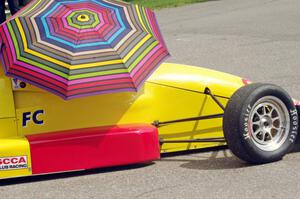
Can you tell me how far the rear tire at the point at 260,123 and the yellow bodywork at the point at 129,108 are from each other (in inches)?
16.2

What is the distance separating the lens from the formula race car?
5.18 metres

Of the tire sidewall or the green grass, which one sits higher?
the tire sidewall

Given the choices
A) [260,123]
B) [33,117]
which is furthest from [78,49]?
[260,123]

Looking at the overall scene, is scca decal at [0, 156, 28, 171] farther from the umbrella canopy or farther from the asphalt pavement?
the umbrella canopy

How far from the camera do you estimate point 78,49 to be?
195 inches

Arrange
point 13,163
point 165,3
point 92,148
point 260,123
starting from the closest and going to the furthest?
point 13,163
point 92,148
point 260,123
point 165,3

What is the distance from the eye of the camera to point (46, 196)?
4.92 m

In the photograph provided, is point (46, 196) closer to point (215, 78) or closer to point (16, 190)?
point (16, 190)

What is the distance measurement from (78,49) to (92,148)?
76 centimetres

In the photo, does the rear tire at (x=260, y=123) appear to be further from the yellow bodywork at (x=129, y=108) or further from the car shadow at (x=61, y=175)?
the car shadow at (x=61, y=175)

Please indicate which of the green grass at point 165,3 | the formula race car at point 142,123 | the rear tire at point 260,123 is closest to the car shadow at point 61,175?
the formula race car at point 142,123

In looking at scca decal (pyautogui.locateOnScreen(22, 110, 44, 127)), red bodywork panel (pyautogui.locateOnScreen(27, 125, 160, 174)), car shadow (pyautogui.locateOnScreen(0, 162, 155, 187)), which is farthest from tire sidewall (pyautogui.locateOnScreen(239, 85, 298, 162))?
scca decal (pyautogui.locateOnScreen(22, 110, 44, 127))

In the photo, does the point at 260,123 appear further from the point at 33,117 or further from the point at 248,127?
the point at 33,117

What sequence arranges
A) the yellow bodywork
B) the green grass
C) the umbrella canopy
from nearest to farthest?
the umbrella canopy, the yellow bodywork, the green grass
